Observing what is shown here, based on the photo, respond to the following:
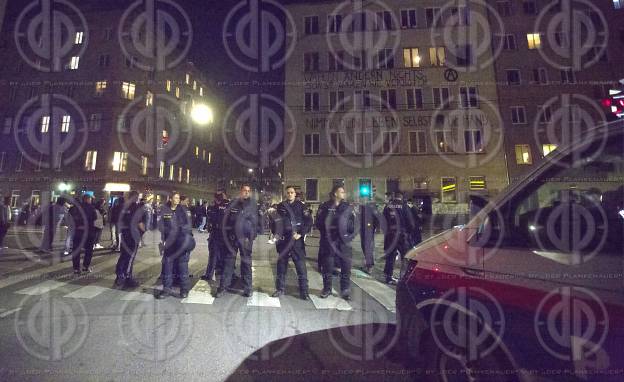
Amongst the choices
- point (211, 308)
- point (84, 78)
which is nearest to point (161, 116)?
point (84, 78)

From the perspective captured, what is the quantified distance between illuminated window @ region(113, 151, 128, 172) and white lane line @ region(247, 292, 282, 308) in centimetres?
2856

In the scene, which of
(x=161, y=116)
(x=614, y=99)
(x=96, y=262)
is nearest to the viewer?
(x=614, y=99)

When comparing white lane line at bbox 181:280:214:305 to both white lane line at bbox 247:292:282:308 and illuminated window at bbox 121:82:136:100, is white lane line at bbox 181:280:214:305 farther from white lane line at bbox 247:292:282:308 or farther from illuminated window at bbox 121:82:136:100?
illuminated window at bbox 121:82:136:100

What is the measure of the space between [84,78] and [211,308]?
35329 mm

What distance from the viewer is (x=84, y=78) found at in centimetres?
3027

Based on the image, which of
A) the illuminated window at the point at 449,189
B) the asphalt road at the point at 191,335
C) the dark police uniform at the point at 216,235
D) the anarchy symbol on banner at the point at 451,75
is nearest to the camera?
the asphalt road at the point at 191,335

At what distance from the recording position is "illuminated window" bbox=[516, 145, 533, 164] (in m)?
25.3

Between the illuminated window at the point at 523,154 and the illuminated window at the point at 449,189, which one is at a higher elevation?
the illuminated window at the point at 523,154

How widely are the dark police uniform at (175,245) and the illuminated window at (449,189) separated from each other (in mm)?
23213

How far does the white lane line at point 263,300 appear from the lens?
17.7 feet

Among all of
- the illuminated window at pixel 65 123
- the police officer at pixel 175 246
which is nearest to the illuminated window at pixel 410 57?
the police officer at pixel 175 246

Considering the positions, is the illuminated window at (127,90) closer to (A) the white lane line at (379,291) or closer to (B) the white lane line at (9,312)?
(B) the white lane line at (9,312)

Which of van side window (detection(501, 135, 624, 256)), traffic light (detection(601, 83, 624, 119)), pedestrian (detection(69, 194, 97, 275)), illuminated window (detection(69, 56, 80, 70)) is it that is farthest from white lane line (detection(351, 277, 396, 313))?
illuminated window (detection(69, 56, 80, 70))

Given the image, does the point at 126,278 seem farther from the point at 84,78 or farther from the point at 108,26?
the point at 108,26
